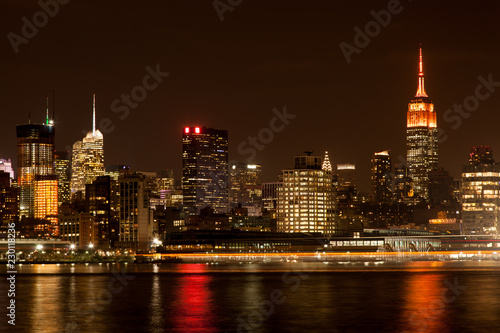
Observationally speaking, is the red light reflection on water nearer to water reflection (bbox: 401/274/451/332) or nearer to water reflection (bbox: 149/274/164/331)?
water reflection (bbox: 149/274/164/331)

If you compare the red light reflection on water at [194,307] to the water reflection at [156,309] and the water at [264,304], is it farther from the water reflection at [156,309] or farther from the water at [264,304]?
the water reflection at [156,309]

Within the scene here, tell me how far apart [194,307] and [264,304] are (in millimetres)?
6948

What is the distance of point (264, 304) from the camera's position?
83938 mm

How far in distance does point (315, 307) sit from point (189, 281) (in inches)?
1631

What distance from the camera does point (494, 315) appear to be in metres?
73.3

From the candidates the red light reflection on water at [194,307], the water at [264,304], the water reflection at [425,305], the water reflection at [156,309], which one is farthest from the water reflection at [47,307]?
the water reflection at [425,305]

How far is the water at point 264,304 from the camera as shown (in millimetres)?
68312

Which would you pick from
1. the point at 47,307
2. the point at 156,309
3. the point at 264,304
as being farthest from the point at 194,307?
the point at 47,307

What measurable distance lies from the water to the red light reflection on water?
9cm

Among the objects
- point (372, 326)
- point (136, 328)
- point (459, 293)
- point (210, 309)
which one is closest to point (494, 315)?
Answer: point (372, 326)

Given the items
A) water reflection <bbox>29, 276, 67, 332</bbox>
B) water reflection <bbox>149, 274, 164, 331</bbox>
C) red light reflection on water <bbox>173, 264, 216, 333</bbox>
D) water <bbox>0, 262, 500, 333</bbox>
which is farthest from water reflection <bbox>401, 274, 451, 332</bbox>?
water reflection <bbox>29, 276, 67, 332</bbox>

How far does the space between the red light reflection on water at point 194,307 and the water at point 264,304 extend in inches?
3.4

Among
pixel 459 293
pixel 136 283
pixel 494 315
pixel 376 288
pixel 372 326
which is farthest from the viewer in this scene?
pixel 136 283

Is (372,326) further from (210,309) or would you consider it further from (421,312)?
(210,309)
